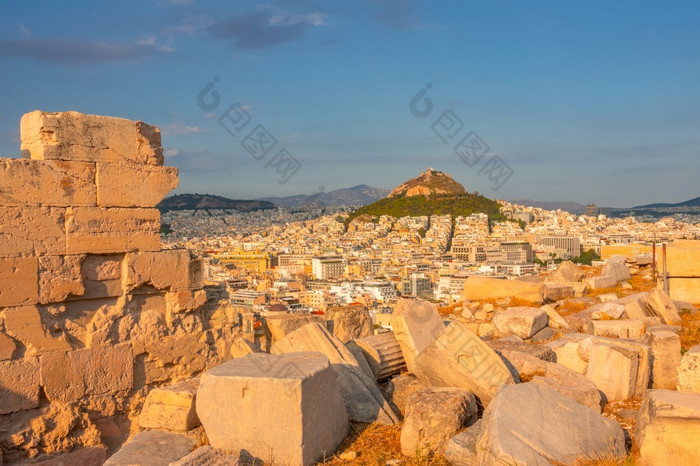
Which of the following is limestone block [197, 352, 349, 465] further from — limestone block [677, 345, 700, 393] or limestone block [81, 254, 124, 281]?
limestone block [677, 345, 700, 393]

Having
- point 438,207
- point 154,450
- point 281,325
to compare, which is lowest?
point 154,450

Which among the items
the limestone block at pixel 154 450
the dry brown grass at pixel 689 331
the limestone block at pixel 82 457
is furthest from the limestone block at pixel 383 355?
the dry brown grass at pixel 689 331

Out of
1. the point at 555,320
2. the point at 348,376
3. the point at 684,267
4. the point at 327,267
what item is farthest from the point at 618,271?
the point at 327,267

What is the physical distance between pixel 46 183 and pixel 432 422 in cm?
359

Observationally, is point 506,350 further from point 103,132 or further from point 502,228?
point 502,228

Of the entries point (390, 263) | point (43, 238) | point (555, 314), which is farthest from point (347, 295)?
point (43, 238)

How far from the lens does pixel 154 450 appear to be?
4.14 m

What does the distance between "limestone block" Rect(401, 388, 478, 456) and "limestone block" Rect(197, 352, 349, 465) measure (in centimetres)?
54

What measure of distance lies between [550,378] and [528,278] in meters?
9.06

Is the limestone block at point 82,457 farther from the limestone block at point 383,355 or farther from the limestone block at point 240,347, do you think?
the limestone block at point 383,355

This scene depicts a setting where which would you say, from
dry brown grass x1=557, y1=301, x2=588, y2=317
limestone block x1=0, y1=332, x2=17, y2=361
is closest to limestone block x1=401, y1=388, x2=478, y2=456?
limestone block x1=0, y1=332, x2=17, y2=361

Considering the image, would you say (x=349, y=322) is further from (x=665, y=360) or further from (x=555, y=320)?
(x=665, y=360)

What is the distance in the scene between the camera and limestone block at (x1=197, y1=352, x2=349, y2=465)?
3938 mm

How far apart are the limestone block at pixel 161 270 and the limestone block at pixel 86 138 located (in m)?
0.86
